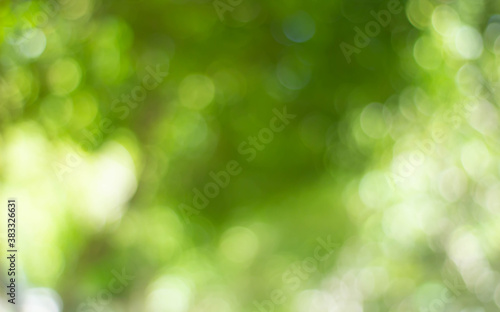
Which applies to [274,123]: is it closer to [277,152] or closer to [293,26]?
[277,152]

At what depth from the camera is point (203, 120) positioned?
162 cm

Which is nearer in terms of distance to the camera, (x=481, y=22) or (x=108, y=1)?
(x=108, y=1)

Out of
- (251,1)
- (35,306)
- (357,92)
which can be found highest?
(251,1)

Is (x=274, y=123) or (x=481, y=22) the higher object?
(x=481, y=22)

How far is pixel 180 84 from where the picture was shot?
152cm

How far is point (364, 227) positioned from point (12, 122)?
1.48 meters

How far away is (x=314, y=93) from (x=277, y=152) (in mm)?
216

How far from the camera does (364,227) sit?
2.16m

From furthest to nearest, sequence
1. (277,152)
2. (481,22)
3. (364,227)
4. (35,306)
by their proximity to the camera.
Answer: (364,227), (481,22), (277,152), (35,306)

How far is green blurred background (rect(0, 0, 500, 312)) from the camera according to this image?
139 centimetres

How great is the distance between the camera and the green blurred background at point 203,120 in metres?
1.39

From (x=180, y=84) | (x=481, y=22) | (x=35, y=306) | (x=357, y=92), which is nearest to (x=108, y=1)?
(x=180, y=84)

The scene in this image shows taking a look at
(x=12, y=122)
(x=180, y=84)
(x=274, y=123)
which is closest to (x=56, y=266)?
(x=12, y=122)

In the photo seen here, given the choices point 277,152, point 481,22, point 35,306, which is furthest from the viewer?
point 481,22
